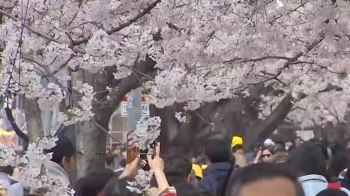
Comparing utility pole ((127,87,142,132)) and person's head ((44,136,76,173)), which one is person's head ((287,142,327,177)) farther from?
utility pole ((127,87,142,132))

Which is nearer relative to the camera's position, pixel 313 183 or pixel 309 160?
pixel 313 183

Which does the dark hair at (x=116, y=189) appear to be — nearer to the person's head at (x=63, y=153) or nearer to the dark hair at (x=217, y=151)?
the person's head at (x=63, y=153)

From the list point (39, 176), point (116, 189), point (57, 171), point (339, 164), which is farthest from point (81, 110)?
point (339, 164)

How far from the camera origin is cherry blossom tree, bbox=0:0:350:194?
495 cm

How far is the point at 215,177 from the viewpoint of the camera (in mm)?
5711

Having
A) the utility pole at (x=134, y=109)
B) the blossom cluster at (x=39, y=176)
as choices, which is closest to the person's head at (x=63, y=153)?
the blossom cluster at (x=39, y=176)

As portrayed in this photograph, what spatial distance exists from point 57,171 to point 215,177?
138 centimetres

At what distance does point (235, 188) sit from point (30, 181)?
2861 mm

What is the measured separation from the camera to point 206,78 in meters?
7.54

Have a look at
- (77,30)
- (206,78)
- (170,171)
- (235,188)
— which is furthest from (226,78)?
(235,188)

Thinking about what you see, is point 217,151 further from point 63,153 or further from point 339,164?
point 63,153

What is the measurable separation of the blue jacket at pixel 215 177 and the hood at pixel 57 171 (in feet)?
3.88

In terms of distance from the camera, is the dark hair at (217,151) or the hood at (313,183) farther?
the dark hair at (217,151)

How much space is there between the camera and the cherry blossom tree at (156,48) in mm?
4949
